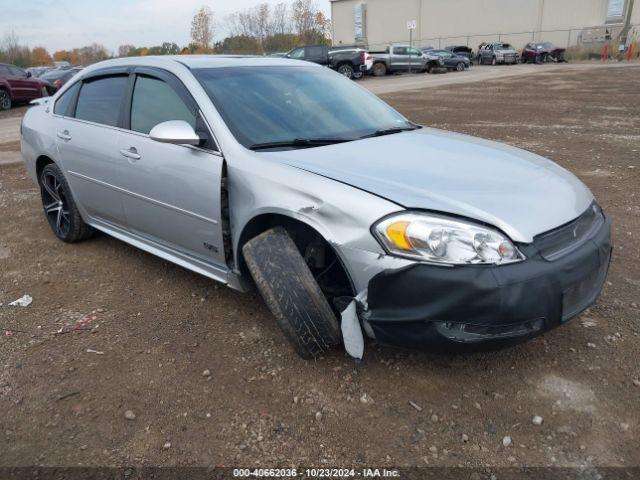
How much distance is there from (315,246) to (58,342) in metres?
1.67

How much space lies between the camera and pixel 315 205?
8.39 feet

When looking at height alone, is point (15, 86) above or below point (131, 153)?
below

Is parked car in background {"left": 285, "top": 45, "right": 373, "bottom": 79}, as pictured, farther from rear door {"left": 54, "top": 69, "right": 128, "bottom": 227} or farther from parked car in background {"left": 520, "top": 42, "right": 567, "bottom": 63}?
rear door {"left": 54, "top": 69, "right": 128, "bottom": 227}

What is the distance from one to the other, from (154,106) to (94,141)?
692 millimetres

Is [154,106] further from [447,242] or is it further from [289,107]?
[447,242]

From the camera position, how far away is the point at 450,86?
20484mm

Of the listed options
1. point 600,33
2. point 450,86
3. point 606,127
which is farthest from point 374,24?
point 606,127

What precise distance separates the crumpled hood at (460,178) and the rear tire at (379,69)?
1092 inches

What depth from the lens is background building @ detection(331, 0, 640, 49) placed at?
45.9m

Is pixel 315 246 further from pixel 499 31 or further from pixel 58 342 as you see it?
pixel 499 31

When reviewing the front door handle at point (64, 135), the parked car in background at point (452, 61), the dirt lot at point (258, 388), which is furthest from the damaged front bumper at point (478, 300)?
the parked car in background at point (452, 61)

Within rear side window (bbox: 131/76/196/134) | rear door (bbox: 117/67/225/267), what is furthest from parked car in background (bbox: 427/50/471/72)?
rear door (bbox: 117/67/225/267)

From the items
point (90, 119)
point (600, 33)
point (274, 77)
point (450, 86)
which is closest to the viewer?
point (274, 77)

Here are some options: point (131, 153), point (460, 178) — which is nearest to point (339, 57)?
point (131, 153)
